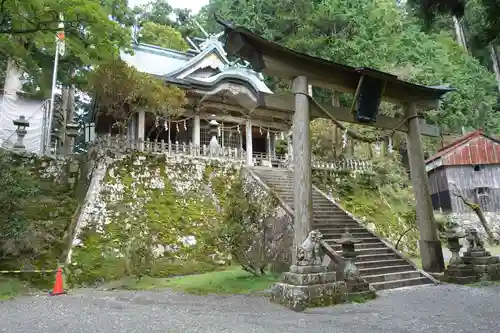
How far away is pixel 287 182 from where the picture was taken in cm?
1407

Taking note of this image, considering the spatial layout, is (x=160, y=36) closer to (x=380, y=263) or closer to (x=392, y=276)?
(x=380, y=263)

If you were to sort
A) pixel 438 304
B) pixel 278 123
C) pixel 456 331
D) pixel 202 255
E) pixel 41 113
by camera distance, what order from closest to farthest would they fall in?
1. pixel 456 331
2. pixel 438 304
3. pixel 202 255
4. pixel 41 113
5. pixel 278 123

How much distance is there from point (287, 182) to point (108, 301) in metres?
8.60

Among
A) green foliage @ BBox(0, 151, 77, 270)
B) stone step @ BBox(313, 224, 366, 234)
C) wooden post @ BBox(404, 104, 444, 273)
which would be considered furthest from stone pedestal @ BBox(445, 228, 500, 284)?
green foliage @ BBox(0, 151, 77, 270)

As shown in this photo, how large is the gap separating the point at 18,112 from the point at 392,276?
1945 cm

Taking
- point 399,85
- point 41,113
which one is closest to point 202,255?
point 399,85

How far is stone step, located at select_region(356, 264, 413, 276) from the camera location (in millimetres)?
8430

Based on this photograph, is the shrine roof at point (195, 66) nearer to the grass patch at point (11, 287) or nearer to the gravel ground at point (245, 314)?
the grass patch at point (11, 287)

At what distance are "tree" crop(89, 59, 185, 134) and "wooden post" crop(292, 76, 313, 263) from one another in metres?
7.59

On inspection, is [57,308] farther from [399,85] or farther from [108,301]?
[399,85]

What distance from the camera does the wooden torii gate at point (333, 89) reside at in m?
7.14

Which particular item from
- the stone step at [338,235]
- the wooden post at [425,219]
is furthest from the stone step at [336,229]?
the wooden post at [425,219]

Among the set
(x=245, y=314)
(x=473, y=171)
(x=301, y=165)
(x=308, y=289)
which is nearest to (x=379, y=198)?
(x=473, y=171)

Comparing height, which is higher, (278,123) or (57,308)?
(278,123)
